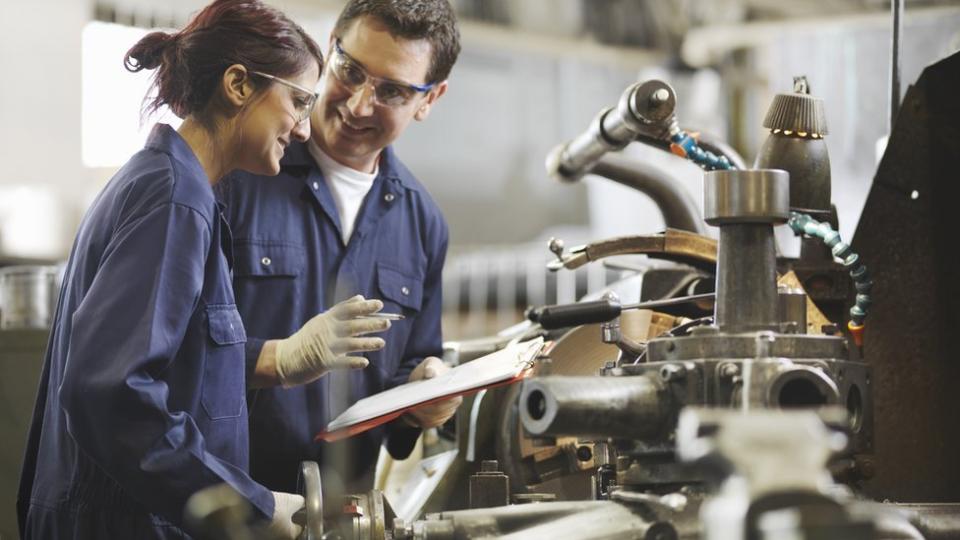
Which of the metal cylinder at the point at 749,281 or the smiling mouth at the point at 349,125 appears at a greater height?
the smiling mouth at the point at 349,125

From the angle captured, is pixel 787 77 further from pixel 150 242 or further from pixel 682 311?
pixel 150 242

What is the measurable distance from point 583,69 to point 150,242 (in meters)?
5.58

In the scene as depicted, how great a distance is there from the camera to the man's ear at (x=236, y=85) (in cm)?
180

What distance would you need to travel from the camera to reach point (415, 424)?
2.15 metres

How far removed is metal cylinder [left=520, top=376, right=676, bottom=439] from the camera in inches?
46.1

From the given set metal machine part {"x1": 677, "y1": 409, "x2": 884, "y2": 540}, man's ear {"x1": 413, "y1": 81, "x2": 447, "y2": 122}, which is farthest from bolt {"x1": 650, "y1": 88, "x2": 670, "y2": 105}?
metal machine part {"x1": 677, "y1": 409, "x2": 884, "y2": 540}

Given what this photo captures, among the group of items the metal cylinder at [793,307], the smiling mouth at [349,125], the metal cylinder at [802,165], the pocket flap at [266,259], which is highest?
the smiling mouth at [349,125]

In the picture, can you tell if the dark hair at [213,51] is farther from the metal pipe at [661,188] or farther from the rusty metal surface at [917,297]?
the rusty metal surface at [917,297]

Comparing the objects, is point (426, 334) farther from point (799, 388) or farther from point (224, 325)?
point (799, 388)

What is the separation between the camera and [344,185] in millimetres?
2377

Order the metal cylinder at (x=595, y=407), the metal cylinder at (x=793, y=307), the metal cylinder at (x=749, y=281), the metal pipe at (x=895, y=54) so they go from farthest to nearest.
→ the metal pipe at (x=895, y=54) → the metal cylinder at (x=793, y=307) → the metal cylinder at (x=749, y=281) → the metal cylinder at (x=595, y=407)

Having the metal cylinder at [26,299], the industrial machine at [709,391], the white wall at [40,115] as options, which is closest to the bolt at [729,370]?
the industrial machine at [709,391]

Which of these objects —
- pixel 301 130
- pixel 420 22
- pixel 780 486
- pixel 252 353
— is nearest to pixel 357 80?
pixel 420 22

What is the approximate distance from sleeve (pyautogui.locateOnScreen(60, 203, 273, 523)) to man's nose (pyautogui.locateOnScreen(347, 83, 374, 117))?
0.75 metres
